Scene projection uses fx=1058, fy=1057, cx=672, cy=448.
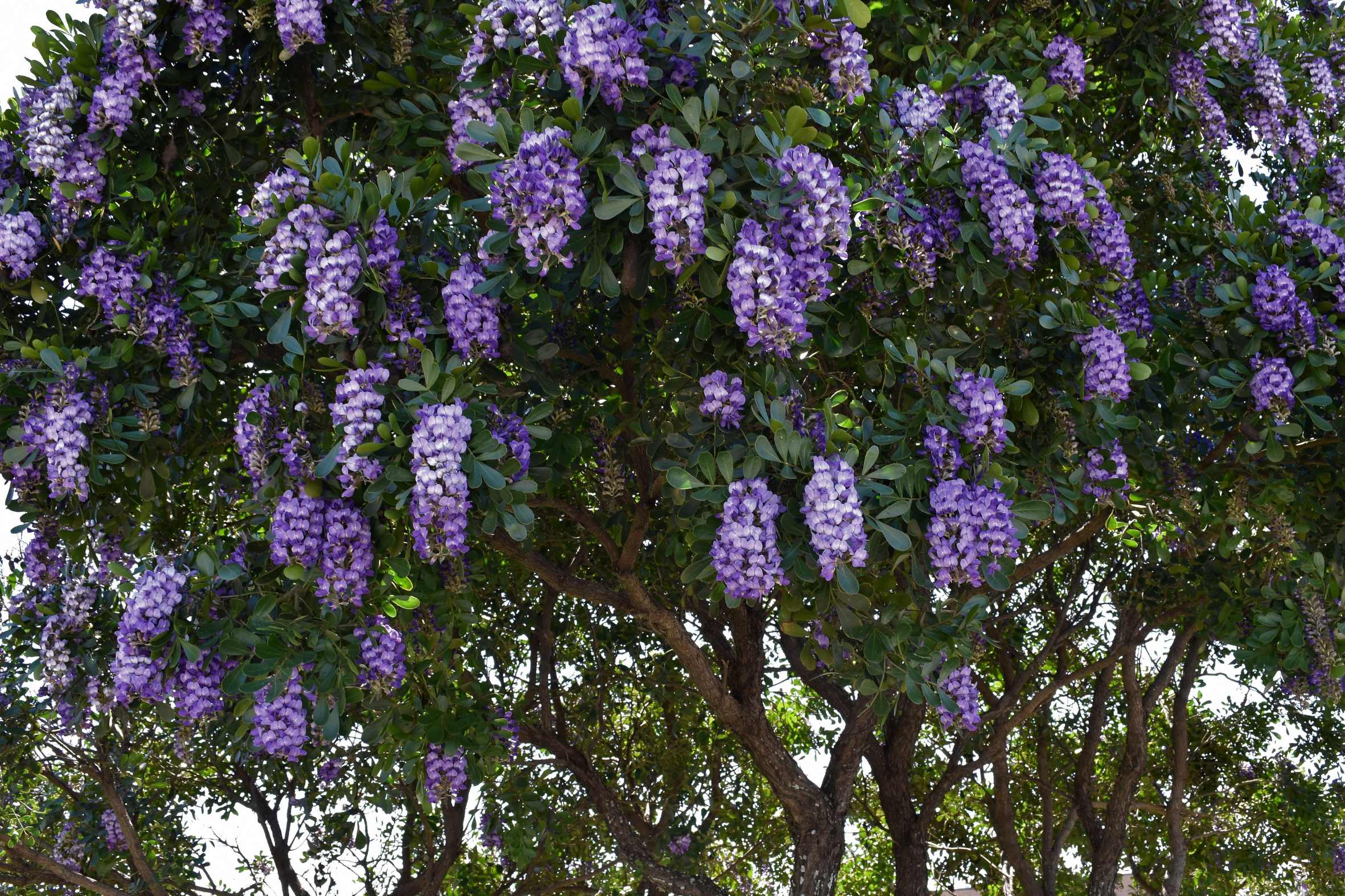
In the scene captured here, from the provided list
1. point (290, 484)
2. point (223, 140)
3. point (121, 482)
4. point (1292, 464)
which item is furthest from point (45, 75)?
point (1292, 464)

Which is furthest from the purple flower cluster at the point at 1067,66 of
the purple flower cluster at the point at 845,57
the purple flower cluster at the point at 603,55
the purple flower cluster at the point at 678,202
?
the purple flower cluster at the point at 678,202

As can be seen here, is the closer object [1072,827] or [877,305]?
[877,305]

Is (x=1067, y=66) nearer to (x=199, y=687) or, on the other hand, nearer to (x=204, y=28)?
(x=204, y=28)

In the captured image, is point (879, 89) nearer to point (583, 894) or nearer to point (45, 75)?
point (45, 75)

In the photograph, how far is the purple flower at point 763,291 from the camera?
3100 mm

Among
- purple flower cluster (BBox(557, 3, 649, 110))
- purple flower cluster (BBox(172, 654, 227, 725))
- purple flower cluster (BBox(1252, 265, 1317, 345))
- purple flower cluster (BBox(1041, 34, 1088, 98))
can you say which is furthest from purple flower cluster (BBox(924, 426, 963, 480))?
purple flower cluster (BBox(172, 654, 227, 725))

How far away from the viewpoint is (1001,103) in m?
3.95

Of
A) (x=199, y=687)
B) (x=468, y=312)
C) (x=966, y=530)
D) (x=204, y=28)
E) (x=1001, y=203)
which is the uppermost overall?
(x=204, y=28)

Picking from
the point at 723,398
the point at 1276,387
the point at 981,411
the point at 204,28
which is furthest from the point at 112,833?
the point at 1276,387

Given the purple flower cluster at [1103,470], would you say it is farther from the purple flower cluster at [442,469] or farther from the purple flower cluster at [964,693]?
the purple flower cluster at [442,469]

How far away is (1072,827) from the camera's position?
9.48m

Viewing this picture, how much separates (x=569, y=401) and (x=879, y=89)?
187 centimetres

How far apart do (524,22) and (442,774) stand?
3013mm

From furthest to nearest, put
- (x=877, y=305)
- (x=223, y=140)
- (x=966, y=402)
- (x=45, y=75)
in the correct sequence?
(x=223, y=140), (x=45, y=75), (x=877, y=305), (x=966, y=402)
